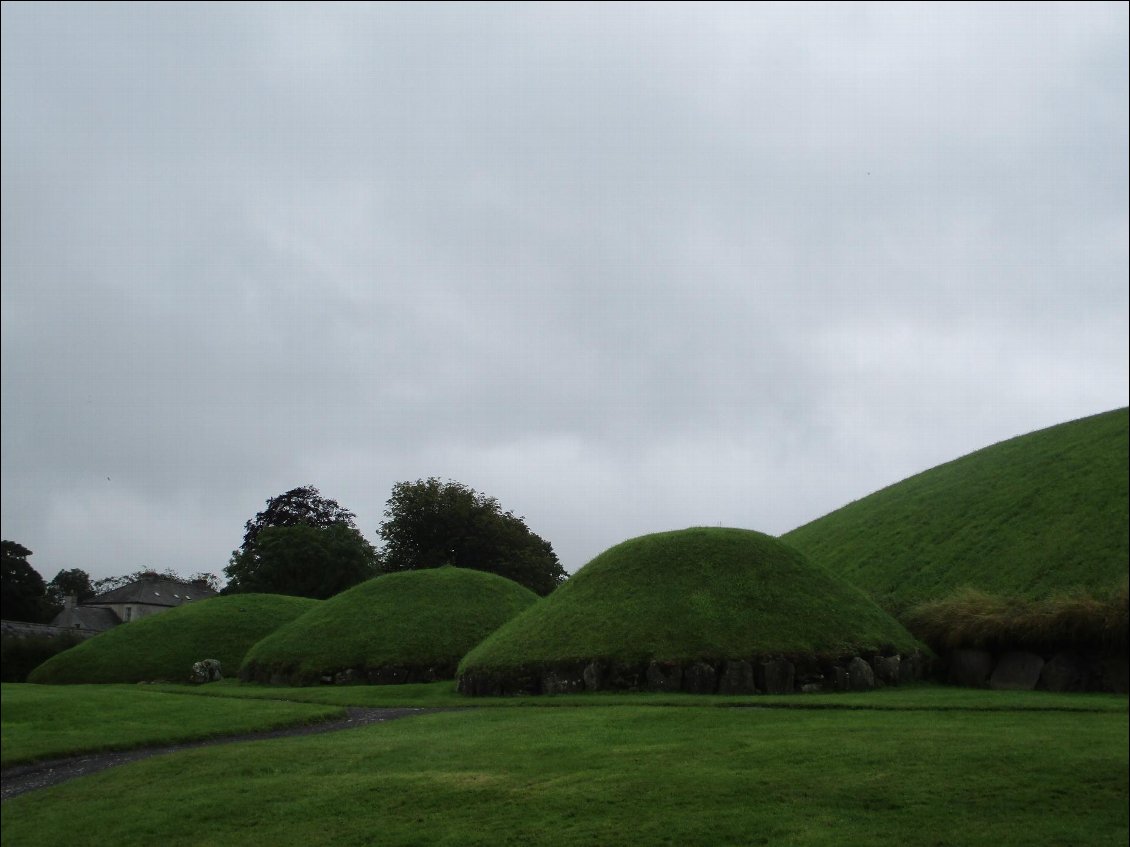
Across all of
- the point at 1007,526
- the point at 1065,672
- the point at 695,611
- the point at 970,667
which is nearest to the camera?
the point at 1065,672

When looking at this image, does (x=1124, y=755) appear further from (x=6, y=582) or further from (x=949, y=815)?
(x=6, y=582)

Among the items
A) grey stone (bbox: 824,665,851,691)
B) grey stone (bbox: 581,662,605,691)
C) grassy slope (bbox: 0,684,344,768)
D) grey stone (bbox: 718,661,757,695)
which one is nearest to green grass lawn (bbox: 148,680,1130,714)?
grey stone (bbox: 581,662,605,691)

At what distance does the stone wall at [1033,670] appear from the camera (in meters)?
19.9

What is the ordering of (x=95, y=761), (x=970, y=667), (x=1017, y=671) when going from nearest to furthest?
(x=95, y=761) → (x=1017, y=671) → (x=970, y=667)

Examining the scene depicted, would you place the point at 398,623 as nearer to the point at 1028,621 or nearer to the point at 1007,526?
the point at 1007,526

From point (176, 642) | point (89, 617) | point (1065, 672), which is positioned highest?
point (89, 617)

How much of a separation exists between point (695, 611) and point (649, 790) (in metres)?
16.6

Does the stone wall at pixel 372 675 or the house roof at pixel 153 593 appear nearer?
the stone wall at pixel 372 675

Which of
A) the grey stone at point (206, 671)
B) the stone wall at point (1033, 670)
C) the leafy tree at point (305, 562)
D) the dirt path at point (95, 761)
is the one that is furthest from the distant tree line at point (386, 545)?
the stone wall at point (1033, 670)

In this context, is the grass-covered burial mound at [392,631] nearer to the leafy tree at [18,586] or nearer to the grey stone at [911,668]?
the leafy tree at [18,586]

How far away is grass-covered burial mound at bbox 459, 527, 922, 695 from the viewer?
83.7 feet

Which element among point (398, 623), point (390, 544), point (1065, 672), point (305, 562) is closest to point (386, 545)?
point (390, 544)

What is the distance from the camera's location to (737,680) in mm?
25234

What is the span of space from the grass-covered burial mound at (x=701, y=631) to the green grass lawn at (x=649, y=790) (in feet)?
26.5
